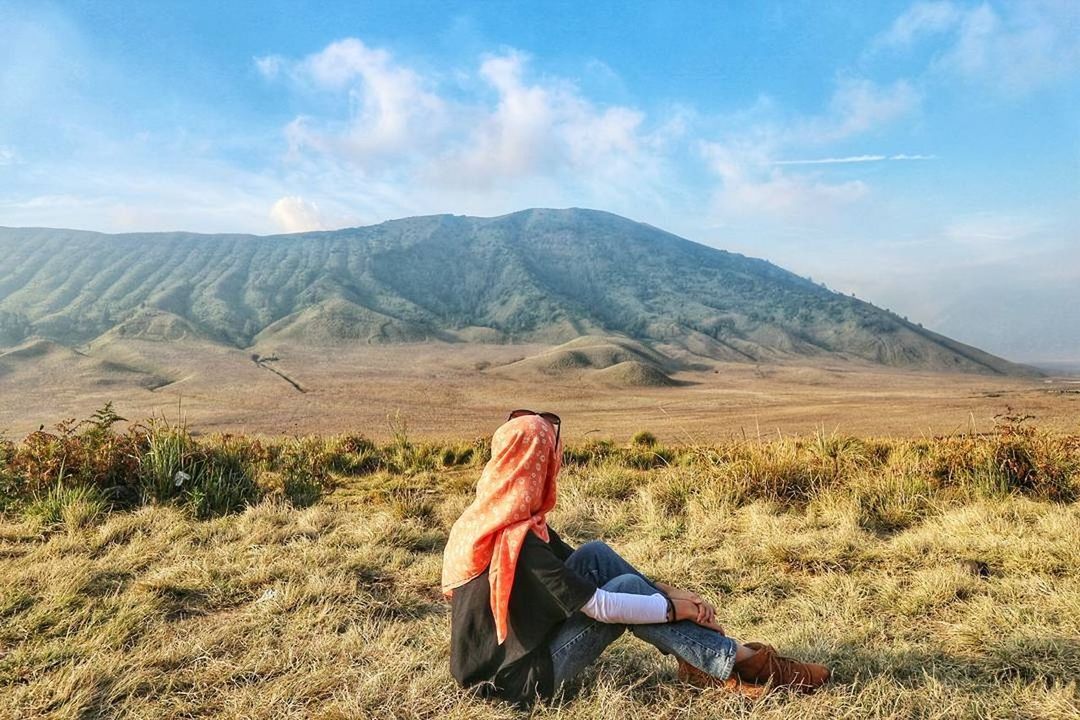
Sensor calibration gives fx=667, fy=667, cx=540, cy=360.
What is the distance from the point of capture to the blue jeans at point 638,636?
9.06 feet

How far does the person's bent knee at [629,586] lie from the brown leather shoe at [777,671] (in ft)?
1.69

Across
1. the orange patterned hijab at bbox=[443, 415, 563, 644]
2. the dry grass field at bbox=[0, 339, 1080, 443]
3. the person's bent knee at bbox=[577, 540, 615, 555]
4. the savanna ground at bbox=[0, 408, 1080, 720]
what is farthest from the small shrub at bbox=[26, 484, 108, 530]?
the dry grass field at bbox=[0, 339, 1080, 443]

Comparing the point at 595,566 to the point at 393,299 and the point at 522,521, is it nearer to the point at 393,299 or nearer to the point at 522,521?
the point at 522,521

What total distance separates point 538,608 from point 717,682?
900 mm

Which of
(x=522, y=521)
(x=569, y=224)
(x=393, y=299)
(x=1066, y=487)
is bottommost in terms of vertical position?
(x=1066, y=487)

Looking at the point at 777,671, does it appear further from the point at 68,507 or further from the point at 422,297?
the point at 422,297

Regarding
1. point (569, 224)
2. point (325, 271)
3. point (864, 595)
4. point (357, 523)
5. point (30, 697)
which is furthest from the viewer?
point (569, 224)

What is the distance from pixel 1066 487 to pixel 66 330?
55957mm

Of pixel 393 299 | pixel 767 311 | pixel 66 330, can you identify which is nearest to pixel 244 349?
pixel 66 330

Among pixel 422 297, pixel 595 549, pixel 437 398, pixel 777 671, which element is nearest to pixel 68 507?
pixel 595 549

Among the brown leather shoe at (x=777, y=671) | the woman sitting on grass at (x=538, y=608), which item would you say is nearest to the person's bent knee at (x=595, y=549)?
the woman sitting on grass at (x=538, y=608)

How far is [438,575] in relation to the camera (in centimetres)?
461

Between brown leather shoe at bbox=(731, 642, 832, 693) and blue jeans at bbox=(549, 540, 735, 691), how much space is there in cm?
11

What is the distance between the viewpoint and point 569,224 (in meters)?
111
